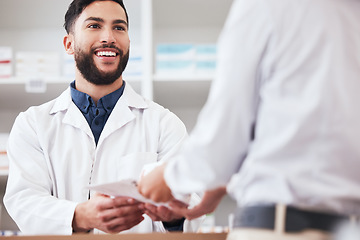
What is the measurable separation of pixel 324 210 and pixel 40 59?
2322 millimetres

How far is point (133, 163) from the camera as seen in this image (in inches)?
74.2

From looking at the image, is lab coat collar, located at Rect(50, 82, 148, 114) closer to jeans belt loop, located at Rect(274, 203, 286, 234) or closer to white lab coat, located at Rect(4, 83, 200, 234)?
white lab coat, located at Rect(4, 83, 200, 234)

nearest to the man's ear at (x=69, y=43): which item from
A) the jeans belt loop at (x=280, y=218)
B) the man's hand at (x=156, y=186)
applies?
the man's hand at (x=156, y=186)

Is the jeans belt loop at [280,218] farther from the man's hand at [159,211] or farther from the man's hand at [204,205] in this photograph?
the man's hand at [159,211]

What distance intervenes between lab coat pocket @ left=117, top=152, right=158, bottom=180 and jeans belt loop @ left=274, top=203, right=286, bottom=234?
3.67 ft

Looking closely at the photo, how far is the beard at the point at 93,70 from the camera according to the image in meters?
2.11

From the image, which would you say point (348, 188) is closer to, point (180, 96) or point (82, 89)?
point (82, 89)

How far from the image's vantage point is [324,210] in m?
0.78

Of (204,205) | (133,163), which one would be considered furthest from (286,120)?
(133,163)

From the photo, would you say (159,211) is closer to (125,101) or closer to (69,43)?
(125,101)

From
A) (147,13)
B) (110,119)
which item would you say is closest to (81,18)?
(110,119)

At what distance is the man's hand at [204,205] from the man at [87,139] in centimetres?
38

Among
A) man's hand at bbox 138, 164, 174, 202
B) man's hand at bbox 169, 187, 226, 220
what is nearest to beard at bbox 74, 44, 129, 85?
man's hand at bbox 169, 187, 226, 220

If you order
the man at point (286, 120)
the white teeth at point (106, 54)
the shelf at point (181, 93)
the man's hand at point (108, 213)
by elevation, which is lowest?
the man's hand at point (108, 213)
